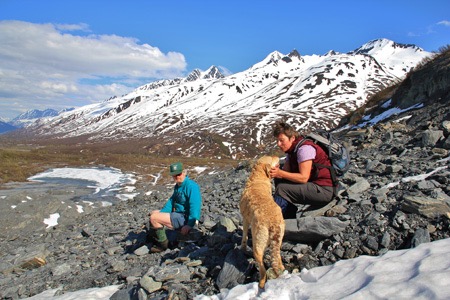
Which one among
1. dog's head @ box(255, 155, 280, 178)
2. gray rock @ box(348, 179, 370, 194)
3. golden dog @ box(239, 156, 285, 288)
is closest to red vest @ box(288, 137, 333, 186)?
dog's head @ box(255, 155, 280, 178)

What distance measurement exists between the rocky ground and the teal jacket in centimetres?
49

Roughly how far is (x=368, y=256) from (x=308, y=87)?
197m

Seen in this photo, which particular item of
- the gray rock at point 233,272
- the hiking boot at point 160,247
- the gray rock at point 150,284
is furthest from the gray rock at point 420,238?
the hiking boot at point 160,247

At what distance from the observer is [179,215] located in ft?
27.8

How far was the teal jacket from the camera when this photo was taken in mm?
8398

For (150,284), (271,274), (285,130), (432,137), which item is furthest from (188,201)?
(432,137)

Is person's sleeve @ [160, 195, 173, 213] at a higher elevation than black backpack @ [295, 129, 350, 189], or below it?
below

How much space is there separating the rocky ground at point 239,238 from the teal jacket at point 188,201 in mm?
489

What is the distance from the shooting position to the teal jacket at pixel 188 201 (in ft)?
27.6

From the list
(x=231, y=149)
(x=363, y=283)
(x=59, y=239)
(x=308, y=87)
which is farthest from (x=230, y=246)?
(x=308, y=87)

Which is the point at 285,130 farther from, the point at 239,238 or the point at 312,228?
the point at 239,238

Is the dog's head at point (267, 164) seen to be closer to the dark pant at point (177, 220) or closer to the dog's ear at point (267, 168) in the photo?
the dog's ear at point (267, 168)

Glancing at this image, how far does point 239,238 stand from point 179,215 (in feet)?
6.44

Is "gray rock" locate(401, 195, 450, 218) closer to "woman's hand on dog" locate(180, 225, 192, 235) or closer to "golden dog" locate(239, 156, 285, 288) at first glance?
"golden dog" locate(239, 156, 285, 288)
